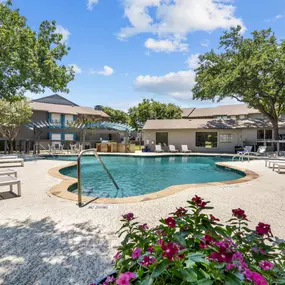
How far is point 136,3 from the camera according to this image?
986cm

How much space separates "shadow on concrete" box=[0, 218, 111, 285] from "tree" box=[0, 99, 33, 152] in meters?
18.1

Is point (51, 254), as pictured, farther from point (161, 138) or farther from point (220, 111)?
point (220, 111)

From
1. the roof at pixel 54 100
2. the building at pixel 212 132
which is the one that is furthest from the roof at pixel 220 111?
the roof at pixel 54 100

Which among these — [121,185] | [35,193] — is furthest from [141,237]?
[121,185]

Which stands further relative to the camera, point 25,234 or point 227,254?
point 25,234

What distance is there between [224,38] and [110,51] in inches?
496

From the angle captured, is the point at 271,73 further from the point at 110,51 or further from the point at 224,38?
the point at 110,51

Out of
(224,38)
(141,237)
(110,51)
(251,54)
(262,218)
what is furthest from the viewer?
(224,38)

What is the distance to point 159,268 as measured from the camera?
125 cm

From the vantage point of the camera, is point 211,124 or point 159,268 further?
point 211,124

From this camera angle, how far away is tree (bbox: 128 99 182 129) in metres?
38.0

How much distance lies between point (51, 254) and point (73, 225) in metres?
1.03

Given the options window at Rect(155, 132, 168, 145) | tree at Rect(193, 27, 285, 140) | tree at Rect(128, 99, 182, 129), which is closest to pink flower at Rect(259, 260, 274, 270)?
tree at Rect(193, 27, 285, 140)

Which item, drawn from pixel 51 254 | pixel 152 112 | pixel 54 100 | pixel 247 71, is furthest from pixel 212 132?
pixel 54 100
